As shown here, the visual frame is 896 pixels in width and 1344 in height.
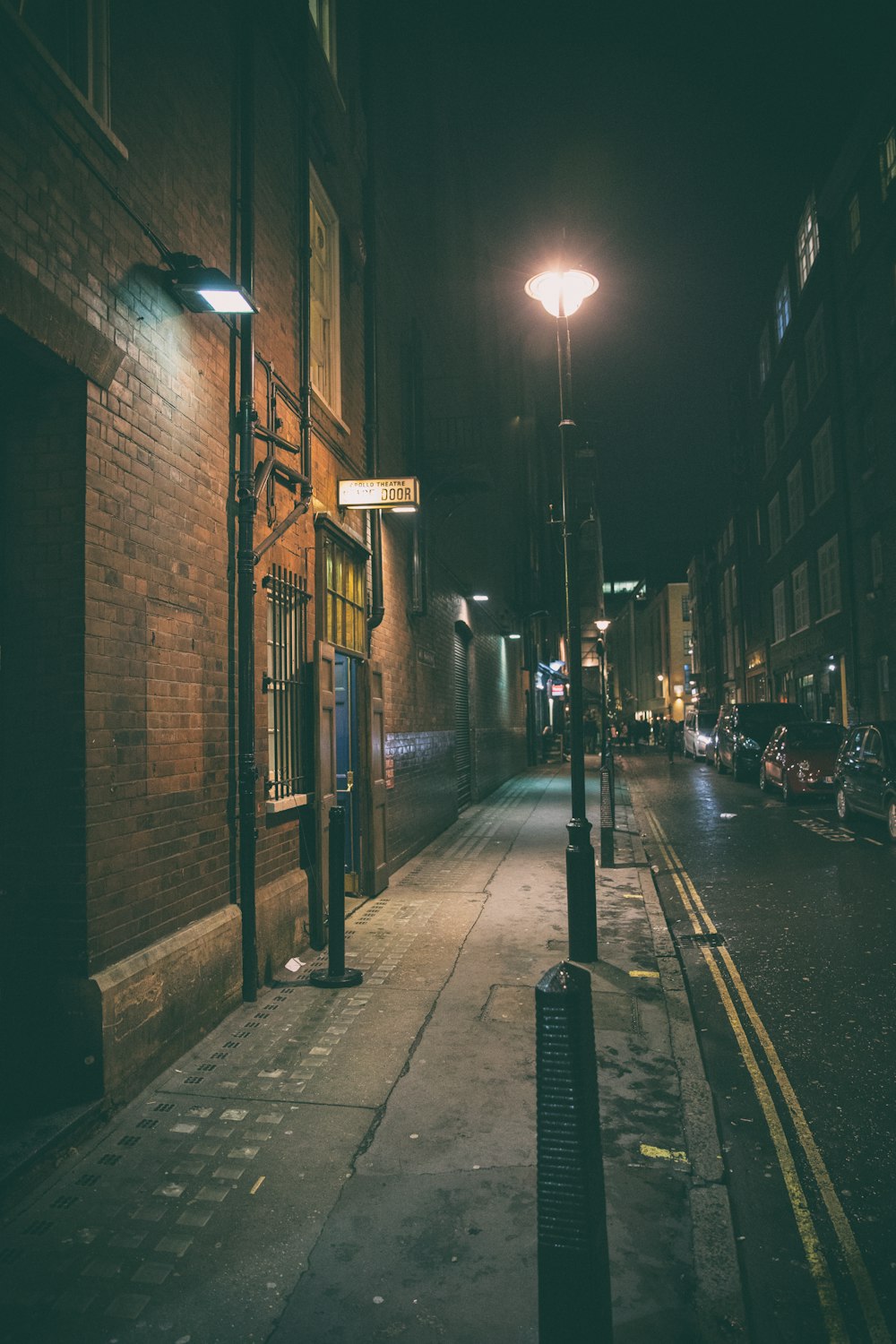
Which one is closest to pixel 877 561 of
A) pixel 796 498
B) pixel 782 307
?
pixel 796 498

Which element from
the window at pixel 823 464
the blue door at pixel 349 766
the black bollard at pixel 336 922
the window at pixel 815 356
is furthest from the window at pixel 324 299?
the window at pixel 815 356

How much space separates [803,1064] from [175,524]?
4792 mm

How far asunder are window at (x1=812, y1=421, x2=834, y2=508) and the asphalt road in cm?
2129

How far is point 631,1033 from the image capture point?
502 cm

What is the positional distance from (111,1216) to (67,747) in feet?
6.52

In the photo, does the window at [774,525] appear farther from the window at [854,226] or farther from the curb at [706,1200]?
the curb at [706,1200]

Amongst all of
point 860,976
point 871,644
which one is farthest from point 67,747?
point 871,644

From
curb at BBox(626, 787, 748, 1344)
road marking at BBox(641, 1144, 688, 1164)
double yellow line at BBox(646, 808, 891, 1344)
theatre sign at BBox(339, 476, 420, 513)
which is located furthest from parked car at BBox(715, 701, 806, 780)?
road marking at BBox(641, 1144, 688, 1164)

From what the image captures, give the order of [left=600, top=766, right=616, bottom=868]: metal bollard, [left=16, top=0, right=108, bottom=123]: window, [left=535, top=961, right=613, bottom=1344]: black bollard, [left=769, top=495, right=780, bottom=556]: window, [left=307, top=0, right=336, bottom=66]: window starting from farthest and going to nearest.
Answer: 1. [left=769, top=495, right=780, bottom=556]: window
2. [left=600, top=766, right=616, bottom=868]: metal bollard
3. [left=307, top=0, right=336, bottom=66]: window
4. [left=16, top=0, right=108, bottom=123]: window
5. [left=535, top=961, right=613, bottom=1344]: black bollard

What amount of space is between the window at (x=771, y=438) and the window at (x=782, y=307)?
3417mm

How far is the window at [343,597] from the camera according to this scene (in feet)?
26.4

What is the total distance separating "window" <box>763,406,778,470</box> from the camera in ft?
122

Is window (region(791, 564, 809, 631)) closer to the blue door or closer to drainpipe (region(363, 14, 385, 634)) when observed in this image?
drainpipe (region(363, 14, 385, 634))

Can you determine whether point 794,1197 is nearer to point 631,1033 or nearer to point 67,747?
point 631,1033
